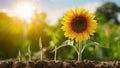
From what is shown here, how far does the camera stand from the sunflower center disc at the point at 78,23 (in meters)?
4.48

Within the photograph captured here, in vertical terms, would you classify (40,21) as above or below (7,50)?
above

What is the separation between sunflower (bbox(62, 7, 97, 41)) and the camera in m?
4.47

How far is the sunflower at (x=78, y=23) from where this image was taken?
14.7 feet

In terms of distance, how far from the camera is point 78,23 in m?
4.46

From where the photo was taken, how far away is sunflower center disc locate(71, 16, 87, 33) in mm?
4482

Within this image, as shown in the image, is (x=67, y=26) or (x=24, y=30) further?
(x=24, y=30)

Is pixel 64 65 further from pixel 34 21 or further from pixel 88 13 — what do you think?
pixel 34 21

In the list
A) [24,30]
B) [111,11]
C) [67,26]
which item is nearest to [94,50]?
[24,30]

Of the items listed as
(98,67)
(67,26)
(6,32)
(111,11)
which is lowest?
(98,67)

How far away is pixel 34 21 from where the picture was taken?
876 cm

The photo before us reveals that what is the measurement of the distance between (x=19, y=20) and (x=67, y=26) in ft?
16.2

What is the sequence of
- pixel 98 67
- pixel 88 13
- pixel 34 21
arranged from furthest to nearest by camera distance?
pixel 34 21 < pixel 88 13 < pixel 98 67

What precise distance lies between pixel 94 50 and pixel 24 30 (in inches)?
93.0

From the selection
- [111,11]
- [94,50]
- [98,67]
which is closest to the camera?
A: [98,67]
